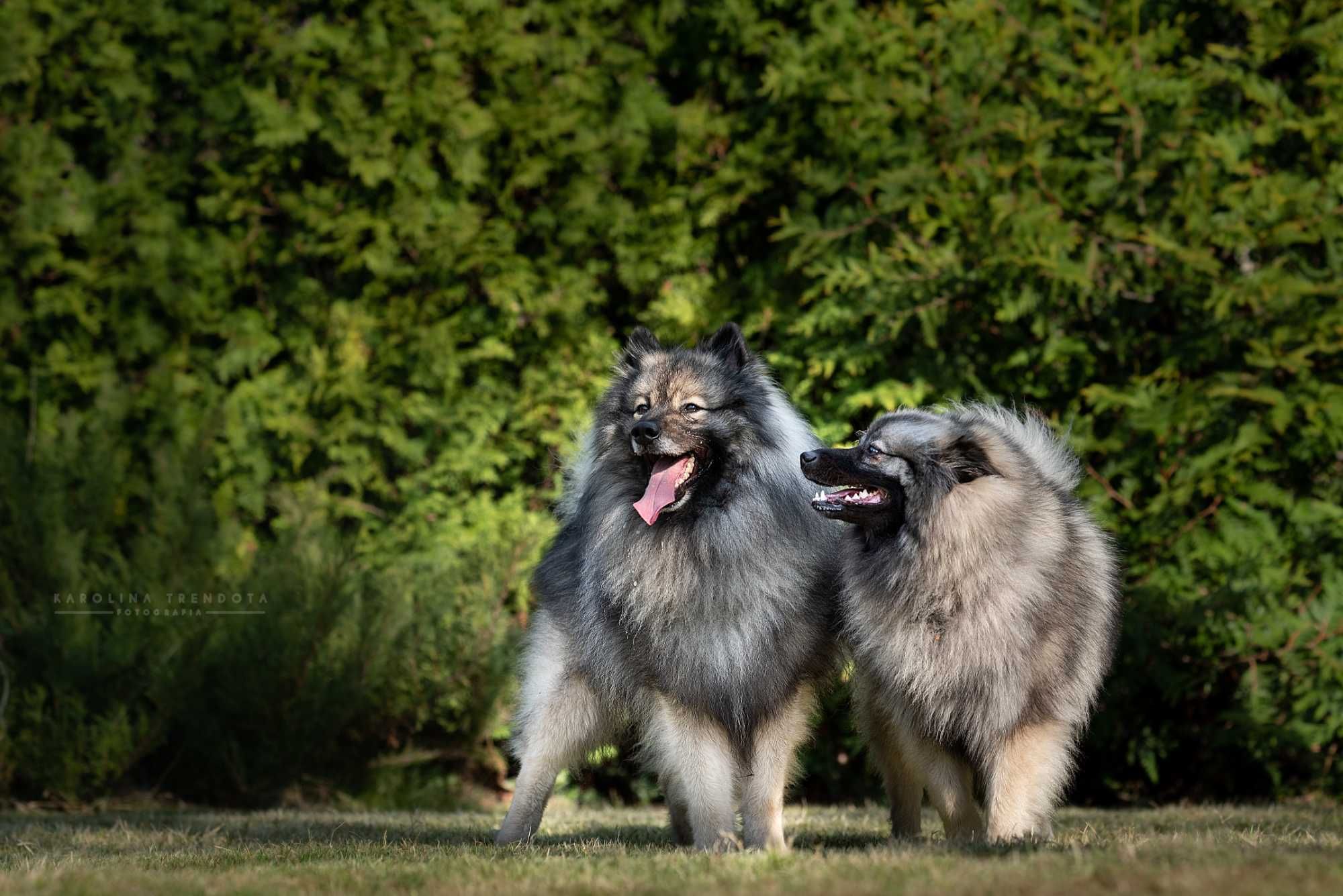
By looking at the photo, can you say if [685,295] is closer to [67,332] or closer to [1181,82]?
[1181,82]

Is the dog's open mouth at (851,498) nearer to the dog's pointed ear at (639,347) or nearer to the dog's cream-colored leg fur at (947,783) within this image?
the dog's cream-colored leg fur at (947,783)

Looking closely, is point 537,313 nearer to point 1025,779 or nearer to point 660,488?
point 660,488

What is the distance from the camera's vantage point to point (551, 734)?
5.31m

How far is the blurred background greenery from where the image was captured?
688 centimetres

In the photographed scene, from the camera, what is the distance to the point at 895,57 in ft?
24.5

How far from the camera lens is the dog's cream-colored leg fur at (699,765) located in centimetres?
473

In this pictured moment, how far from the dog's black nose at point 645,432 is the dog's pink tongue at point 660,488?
0.14 metres

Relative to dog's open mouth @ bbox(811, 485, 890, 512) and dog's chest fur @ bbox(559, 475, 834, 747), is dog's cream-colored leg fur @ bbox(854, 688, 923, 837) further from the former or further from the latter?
dog's open mouth @ bbox(811, 485, 890, 512)

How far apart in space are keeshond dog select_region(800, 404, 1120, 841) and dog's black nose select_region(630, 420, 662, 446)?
521mm

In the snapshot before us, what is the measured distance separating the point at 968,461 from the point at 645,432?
1103 mm

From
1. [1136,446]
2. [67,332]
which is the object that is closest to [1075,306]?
[1136,446]

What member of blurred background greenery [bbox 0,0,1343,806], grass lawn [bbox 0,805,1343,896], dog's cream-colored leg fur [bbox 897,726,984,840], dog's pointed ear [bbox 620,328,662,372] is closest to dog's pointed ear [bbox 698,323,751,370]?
dog's pointed ear [bbox 620,328,662,372]

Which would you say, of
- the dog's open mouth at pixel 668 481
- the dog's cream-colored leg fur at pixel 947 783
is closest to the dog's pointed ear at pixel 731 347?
the dog's open mouth at pixel 668 481

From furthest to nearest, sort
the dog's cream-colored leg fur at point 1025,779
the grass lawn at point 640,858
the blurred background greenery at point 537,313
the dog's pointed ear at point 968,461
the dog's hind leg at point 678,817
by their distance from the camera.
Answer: the blurred background greenery at point 537,313
the dog's hind leg at point 678,817
the dog's pointed ear at point 968,461
the dog's cream-colored leg fur at point 1025,779
the grass lawn at point 640,858
